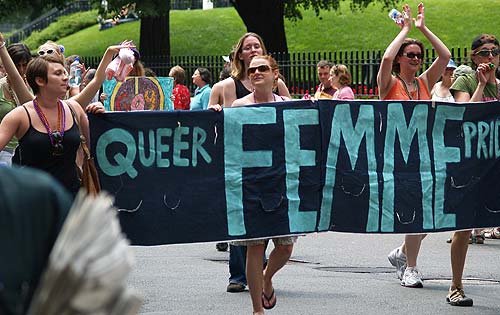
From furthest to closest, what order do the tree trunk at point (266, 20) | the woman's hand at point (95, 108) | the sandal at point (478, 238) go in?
the tree trunk at point (266, 20)
the sandal at point (478, 238)
the woman's hand at point (95, 108)

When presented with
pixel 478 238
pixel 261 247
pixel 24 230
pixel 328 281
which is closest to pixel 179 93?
pixel 478 238

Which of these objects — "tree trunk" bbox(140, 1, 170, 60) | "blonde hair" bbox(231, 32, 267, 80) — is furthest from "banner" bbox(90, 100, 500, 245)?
"tree trunk" bbox(140, 1, 170, 60)

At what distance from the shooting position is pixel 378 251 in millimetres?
11852

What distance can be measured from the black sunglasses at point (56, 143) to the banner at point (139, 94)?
208 inches

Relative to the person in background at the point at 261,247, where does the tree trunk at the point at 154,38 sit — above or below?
below

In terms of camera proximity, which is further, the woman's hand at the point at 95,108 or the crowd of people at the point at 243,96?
the woman's hand at the point at 95,108

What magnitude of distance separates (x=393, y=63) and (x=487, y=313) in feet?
6.49

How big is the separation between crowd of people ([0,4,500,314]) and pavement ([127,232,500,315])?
270 millimetres

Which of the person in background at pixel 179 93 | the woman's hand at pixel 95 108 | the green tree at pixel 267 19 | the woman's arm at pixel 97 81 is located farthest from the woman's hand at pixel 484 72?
the green tree at pixel 267 19

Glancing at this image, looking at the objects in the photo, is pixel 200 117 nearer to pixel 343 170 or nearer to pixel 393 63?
pixel 343 170

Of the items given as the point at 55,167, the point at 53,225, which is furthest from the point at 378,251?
the point at 53,225

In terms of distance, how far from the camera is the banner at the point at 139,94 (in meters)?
12.2

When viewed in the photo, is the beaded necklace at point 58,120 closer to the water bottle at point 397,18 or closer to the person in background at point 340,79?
the water bottle at point 397,18

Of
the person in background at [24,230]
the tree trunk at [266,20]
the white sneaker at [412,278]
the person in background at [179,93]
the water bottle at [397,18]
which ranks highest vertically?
the person in background at [24,230]
